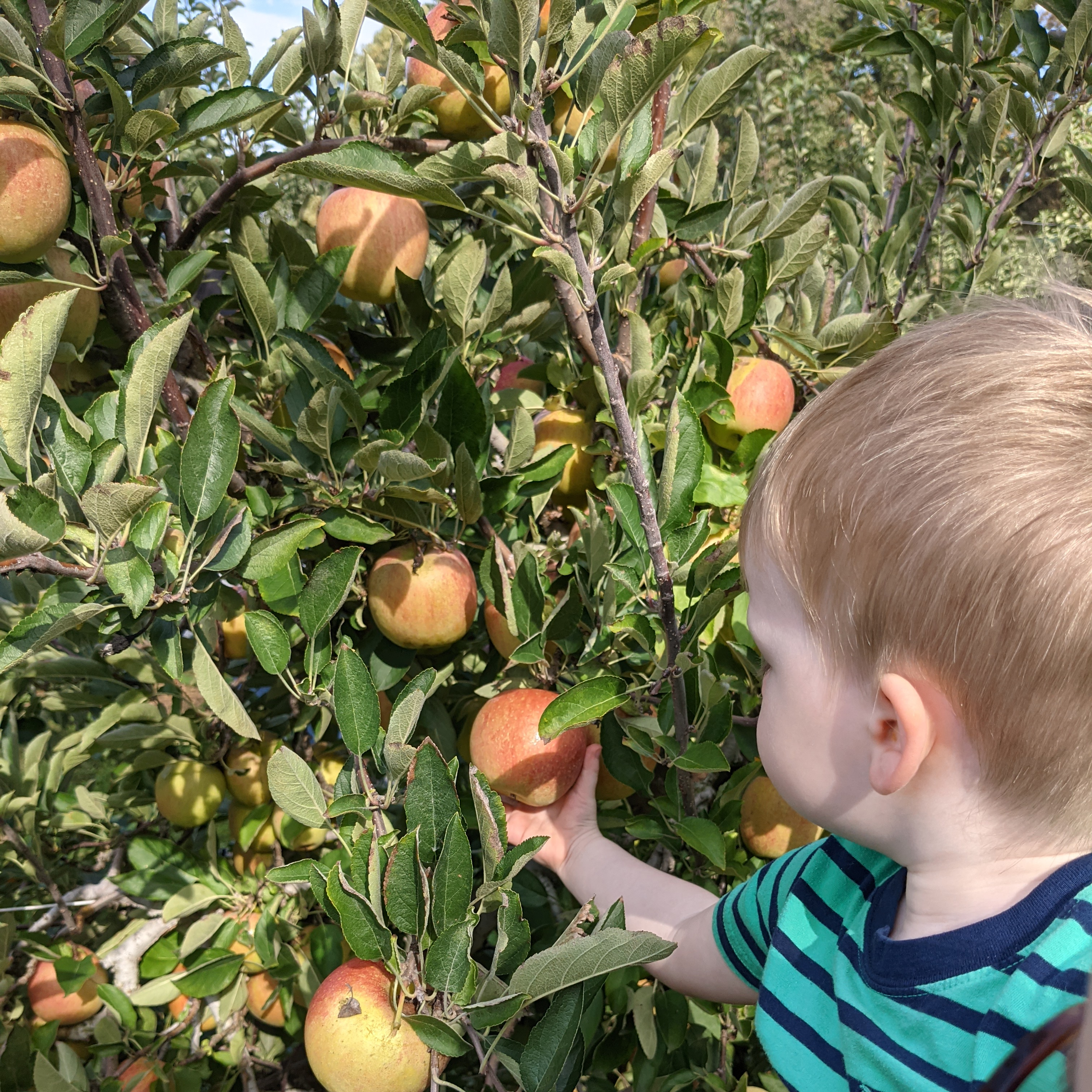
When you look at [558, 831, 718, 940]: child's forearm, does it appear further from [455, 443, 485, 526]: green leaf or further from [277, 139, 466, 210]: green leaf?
[277, 139, 466, 210]: green leaf

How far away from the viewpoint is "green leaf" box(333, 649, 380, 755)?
81cm

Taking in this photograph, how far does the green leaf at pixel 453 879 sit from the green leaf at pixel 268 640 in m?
0.22

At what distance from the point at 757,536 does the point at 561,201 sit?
0.95ft

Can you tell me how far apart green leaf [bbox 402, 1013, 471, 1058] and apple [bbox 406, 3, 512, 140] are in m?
0.90

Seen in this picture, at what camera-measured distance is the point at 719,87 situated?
3.12ft

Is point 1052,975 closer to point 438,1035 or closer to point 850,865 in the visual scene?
point 850,865

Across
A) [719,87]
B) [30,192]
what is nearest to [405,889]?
[30,192]

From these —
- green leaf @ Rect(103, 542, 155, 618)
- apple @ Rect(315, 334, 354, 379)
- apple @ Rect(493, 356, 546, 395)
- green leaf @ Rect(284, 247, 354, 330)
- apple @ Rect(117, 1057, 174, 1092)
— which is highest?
green leaf @ Rect(284, 247, 354, 330)

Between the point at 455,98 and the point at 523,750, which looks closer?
the point at 523,750

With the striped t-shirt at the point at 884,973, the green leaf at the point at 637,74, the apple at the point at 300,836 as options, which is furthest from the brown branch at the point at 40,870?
the green leaf at the point at 637,74

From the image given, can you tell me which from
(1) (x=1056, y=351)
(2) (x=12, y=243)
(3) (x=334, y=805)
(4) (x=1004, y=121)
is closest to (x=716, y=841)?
(3) (x=334, y=805)

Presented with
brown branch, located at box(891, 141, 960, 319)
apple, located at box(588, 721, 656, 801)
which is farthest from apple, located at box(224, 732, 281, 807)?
brown branch, located at box(891, 141, 960, 319)

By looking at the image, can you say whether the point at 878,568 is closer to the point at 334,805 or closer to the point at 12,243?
the point at 334,805

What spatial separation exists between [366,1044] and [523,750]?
0.29 meters
